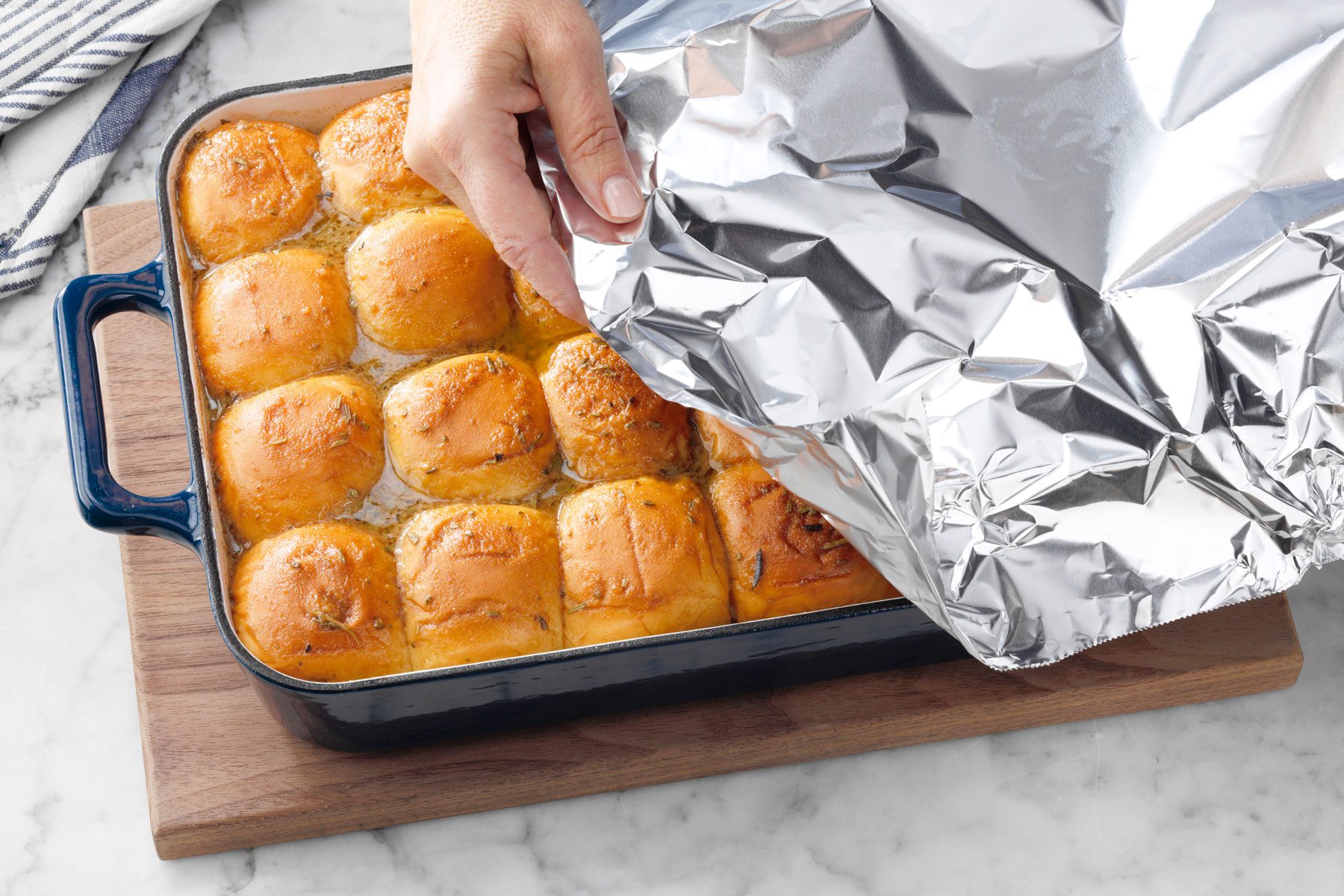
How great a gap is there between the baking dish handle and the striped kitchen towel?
2.01ft

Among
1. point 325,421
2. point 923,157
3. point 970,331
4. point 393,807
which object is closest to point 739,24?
point 923,157

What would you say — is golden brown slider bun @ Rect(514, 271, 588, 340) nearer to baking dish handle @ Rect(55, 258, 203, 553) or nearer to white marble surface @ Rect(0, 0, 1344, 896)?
baking dish handle @ Rect(55, 258, 203, 553)

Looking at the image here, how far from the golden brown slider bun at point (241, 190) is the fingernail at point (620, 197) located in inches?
20.1

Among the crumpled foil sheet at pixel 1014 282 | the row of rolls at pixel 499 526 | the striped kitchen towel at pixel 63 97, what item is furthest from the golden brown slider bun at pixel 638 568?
the striped kitchen towel at pixel 63 97

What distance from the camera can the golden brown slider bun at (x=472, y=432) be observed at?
1.55 meters

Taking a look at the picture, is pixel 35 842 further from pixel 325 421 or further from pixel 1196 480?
pixel 1196 480

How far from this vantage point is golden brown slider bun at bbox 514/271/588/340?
1677 mm

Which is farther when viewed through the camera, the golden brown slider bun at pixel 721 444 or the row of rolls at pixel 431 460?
the golden brown slider bun at pixel 721 444

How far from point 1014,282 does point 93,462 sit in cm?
101

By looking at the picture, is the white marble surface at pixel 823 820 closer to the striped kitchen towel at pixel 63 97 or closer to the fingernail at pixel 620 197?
the striped kitchen towel at pixel 63 97

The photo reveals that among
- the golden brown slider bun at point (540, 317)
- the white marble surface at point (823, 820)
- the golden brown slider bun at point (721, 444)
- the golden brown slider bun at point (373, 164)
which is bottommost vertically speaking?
the white marble surface at point (823, 820)

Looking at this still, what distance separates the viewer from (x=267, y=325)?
1.60 metres

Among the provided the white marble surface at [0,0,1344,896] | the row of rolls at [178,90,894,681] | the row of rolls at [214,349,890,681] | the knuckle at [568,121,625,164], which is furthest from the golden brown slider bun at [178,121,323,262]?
the white marble surface at [0,0,1344,896]

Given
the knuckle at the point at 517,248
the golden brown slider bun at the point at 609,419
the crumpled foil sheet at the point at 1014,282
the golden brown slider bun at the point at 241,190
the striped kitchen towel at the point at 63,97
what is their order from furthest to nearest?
the striped kitchen towel at the point at 63,97 → the golden brown slider bun at the point at 241,190 → the golden brown slider bun at the point at 609,419 → the knuckle at the point at 517,248 → the crumpled foil sheet at the point at 1014,282
